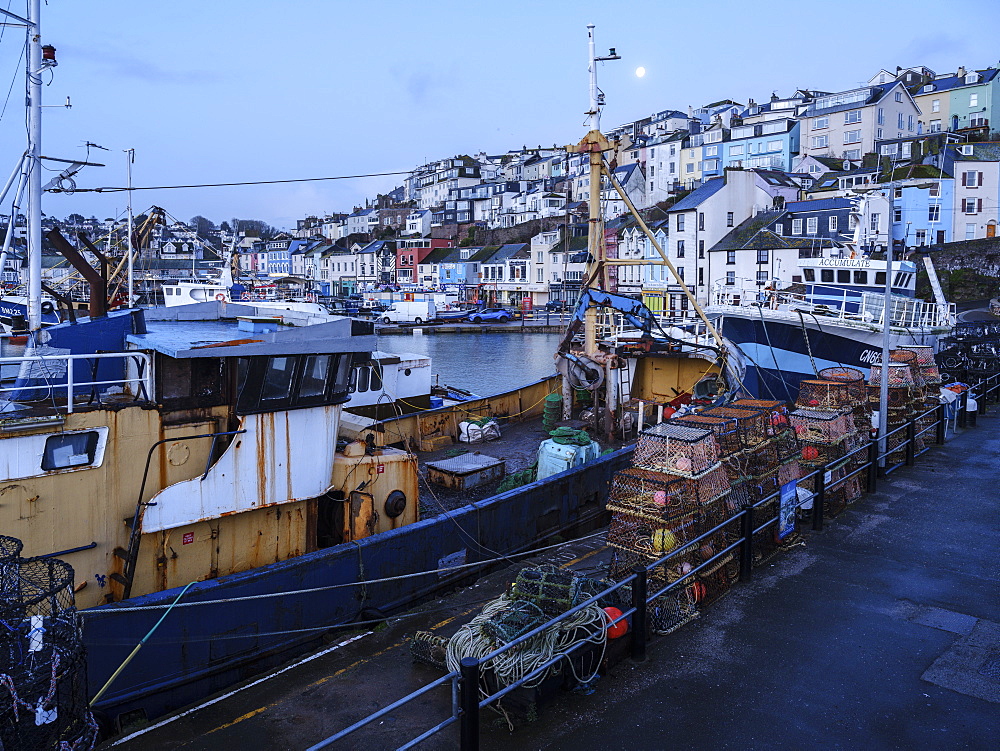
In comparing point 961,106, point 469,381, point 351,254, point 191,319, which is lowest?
point 469,381

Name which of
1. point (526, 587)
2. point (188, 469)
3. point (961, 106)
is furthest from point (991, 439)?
point (961, 106)

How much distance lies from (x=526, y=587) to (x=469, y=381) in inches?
1492

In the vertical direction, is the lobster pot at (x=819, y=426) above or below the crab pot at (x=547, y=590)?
above

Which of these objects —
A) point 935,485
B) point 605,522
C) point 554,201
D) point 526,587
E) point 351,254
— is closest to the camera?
point 526,587

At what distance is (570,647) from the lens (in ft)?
20.0

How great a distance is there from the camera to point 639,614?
6746 millimetres

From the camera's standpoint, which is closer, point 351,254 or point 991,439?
point 991,439

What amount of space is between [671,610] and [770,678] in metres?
1.20

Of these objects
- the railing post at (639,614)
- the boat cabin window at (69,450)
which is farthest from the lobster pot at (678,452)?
the boat cabin window at (69,450)

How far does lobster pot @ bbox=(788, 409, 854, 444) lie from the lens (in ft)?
→ 36.0

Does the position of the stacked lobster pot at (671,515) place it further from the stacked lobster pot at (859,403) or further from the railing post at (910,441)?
the railing post at (910,441)

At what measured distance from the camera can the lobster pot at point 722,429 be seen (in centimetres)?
879

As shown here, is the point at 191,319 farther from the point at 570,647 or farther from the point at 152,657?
the point at 570,647

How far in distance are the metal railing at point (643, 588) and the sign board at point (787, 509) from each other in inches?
3.7
